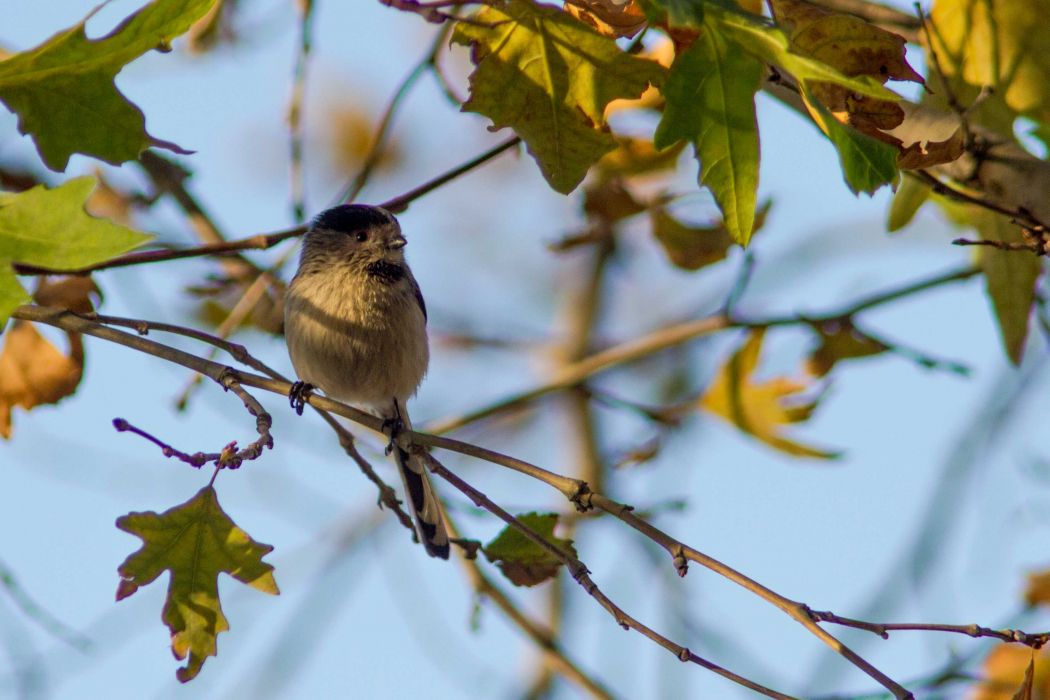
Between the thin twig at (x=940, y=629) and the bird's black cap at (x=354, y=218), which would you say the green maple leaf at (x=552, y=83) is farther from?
the bird's black cap at (x=354, y=218)

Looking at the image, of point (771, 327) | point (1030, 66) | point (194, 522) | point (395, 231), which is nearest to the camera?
point (194, 522)

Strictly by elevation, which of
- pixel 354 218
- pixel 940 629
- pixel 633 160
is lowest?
pixel 940 629

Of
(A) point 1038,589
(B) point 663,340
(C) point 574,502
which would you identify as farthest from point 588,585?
(A) point 1038,589

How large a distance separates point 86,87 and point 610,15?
3.94 feet

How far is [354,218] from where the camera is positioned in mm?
4805

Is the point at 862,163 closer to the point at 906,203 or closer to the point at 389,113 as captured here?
the point at 906,203

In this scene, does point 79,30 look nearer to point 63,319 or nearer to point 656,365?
point 63,319

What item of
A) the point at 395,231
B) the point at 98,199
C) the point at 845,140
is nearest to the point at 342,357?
the point at 395,231

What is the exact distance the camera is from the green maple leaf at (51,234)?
206 centimetres

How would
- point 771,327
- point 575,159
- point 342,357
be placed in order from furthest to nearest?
point 342,357, point 771,327, point 575,159

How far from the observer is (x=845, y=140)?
2.25 metres

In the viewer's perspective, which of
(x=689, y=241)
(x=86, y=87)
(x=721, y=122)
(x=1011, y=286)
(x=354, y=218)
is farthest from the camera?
(x=354, y=218)

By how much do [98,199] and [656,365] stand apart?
11.6 ft

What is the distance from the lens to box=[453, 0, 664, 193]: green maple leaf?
260 centimetres
